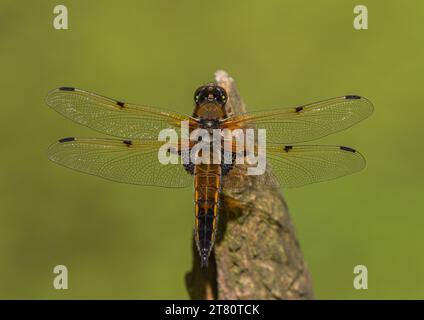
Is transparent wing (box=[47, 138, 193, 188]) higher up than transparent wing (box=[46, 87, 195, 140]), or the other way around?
transparent wing (box=[46, 87, 195, 140])

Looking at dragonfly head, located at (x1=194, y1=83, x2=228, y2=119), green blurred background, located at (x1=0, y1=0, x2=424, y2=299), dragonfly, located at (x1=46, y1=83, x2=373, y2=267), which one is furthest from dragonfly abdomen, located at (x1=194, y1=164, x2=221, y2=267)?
green blurred background, located at (x1=0, y1=0, x2=424, y2=299)

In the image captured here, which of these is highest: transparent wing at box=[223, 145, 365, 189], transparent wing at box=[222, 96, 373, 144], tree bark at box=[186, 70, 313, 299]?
transparent wing at box=[222, 96, 373, 144]

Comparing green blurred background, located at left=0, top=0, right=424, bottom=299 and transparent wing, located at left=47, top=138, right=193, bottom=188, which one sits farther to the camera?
green blurred background, located at left=0, top=0, right=424, bottom=299

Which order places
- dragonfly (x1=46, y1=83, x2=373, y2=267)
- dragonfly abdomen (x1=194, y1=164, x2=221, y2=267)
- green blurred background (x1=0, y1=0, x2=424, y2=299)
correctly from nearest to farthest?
dragonfly abdomen (x1=194, y1=164, x2=221, y2=267)
dragonfly (x1=46, y1=83, x2=373, y2=267)
green blurred background (x1=0, y1=0, x2=424, y2=299)

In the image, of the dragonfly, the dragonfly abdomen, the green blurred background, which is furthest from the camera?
the green blurred background

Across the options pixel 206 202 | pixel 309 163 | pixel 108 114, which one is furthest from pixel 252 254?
Answer: pixel 108 114

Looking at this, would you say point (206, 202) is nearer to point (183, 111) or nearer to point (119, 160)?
point (119, 160)

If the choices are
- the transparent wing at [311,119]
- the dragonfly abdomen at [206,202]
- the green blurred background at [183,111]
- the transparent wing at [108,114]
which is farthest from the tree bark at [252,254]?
the green blurred background at [183,111]

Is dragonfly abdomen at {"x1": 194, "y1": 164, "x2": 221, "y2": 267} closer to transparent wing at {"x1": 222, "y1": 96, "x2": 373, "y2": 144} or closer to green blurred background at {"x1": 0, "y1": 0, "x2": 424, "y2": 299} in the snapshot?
transparent wing at {"x1": 222, "y1": 96, "x2": 373, "y2": 144}
